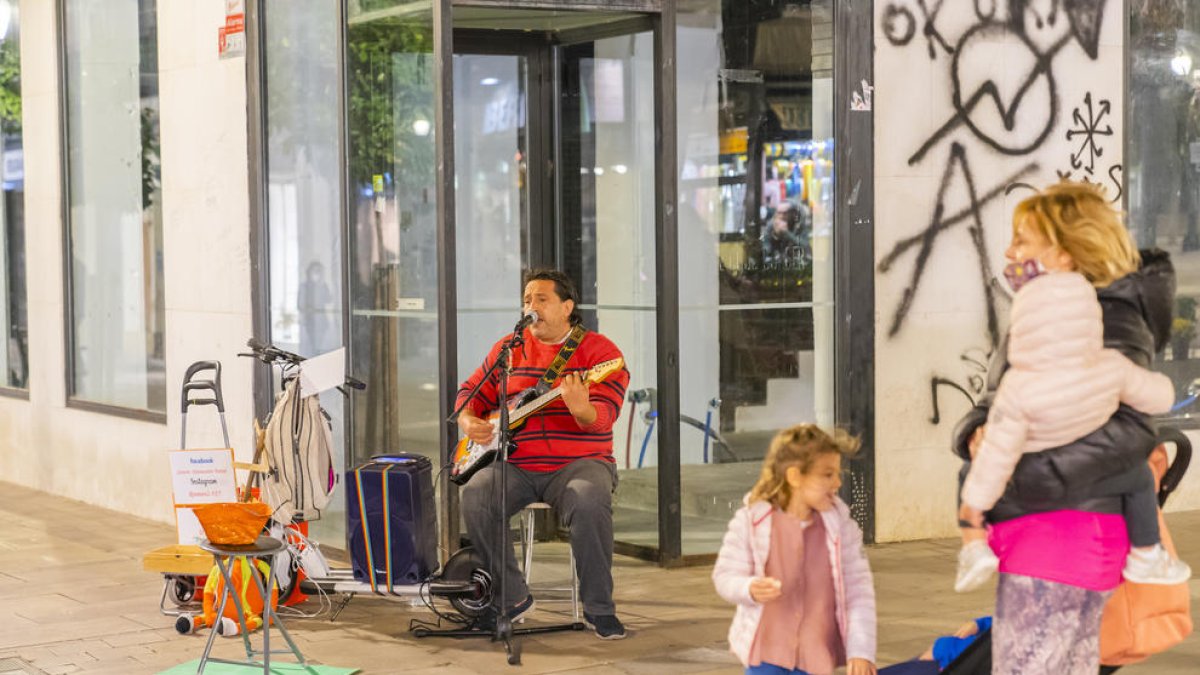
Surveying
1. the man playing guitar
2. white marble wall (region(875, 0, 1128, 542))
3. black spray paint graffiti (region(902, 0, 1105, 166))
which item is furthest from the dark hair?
black spray paint graffiti (region(902, 0, 1105, 166))

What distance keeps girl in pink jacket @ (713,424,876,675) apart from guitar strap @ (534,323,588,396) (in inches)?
103

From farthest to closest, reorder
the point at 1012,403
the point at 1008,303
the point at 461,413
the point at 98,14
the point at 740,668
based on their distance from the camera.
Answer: the point at 98,14 → the point at 1008,303 → the point at 461,413 → the point at 740,668 → the point at 1012,403

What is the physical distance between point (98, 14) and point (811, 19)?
4844 millimetres

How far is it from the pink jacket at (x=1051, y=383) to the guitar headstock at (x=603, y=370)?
2.96m

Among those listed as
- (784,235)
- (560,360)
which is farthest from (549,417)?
(784,235)

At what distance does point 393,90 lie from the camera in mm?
8328

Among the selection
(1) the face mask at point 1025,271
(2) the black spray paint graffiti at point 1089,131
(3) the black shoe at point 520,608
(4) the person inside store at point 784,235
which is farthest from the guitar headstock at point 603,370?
(2) the black spray paint graffiti at point 1089,131

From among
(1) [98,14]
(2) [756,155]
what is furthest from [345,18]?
(1) [98,14]

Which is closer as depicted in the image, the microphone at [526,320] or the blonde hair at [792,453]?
the blonde hair at [792,453]

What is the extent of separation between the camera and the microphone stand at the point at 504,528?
21.9 ft

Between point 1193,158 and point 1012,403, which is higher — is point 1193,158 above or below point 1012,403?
above

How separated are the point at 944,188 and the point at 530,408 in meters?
3.08

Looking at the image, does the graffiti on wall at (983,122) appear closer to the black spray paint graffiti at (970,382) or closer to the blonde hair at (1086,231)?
the black spray paint graffiti at (970,382)

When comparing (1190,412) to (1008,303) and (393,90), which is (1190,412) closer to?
(1008,303)
